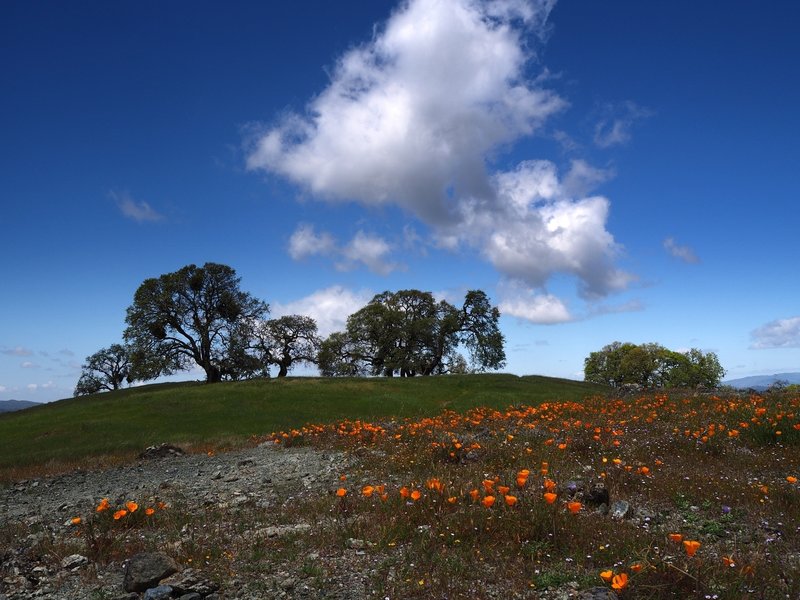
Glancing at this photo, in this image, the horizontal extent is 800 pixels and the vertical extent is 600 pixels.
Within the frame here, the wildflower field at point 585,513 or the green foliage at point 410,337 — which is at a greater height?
the green foliage at point 410,337

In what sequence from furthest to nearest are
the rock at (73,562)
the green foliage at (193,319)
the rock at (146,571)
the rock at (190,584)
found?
the green foliage at (193,319)
the rock at (73,562)
the rock at (146,571)
the rock at (190,584)

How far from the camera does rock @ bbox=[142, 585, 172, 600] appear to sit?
4.97 meters

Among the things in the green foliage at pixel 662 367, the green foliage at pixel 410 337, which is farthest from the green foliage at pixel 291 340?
the green foliage at pixel 662 367

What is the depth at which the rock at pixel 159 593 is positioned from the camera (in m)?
4.97

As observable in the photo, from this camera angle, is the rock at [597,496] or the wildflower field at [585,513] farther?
the rock at [597,496]

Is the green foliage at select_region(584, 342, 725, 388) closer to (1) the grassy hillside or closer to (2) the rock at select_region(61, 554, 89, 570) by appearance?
(1) the grassy hillside

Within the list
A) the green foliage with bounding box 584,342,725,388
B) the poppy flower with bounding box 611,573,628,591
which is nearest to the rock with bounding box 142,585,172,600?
the poppy flower with bounding box 611,573,628,591

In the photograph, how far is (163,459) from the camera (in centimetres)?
1741

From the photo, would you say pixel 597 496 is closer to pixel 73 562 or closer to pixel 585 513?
pixel 585 513

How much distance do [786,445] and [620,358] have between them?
9009 cm

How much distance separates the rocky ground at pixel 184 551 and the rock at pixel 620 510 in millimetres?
2164

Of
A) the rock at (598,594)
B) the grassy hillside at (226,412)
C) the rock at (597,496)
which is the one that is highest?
the grassy hillside at (226,412)

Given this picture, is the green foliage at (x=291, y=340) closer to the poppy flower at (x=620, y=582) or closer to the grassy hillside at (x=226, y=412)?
the grassy hillside at (x=226, y=412)

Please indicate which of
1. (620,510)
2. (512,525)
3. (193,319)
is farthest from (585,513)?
(193,319)
